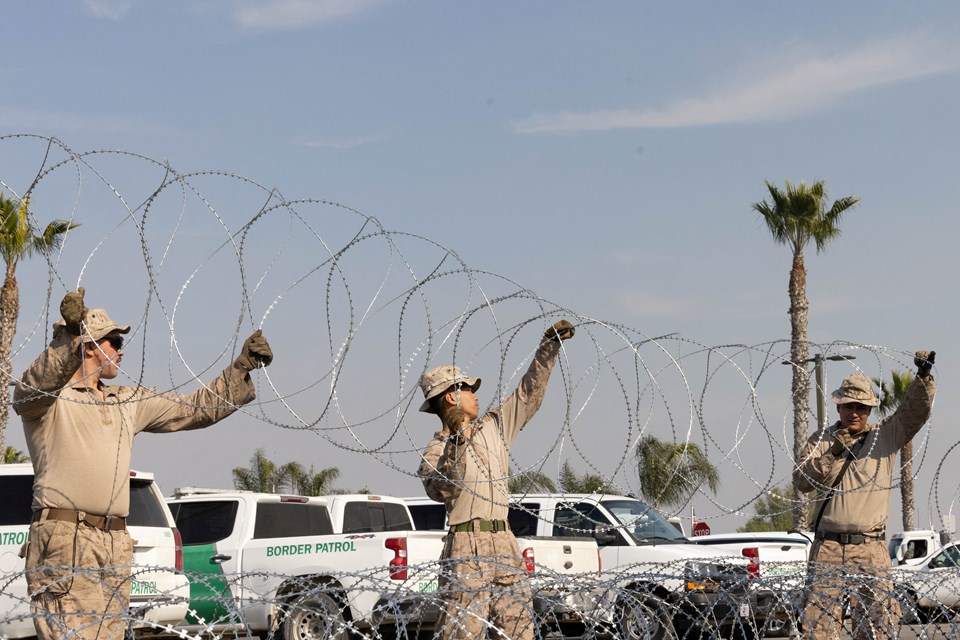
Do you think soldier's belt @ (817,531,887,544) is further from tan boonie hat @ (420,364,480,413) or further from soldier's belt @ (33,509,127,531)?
soldier's belt @ (33,509,127,531)

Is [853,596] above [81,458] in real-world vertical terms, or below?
below

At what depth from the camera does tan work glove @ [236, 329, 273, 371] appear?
696cm

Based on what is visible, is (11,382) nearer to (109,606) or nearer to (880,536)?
(109,606)

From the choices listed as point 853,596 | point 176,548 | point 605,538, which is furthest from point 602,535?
point 853,596

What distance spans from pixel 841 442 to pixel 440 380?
245 centimetres

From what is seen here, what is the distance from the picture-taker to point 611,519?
14.4 meters

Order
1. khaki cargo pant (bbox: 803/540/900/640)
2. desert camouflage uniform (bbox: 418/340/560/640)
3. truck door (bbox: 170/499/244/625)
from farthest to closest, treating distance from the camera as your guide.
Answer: truck door (bbox: 170/499/244/625) → khaki cargo pant (bbox: 803/540/900/640) → desert camouflage uniform (bbox: 418/340/560/640)

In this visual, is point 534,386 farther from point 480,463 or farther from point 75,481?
point 75,481

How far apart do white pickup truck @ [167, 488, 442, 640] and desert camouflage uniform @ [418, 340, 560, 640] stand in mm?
4094

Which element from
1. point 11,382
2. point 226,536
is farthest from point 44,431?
point 226,536

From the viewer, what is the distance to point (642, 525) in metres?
14.6

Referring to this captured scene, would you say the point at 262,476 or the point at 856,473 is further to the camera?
the point at 262,476

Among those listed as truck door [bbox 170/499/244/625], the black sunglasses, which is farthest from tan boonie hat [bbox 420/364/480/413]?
truck door [bbox 170/499/244/625]

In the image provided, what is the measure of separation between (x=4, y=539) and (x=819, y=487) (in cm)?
572
